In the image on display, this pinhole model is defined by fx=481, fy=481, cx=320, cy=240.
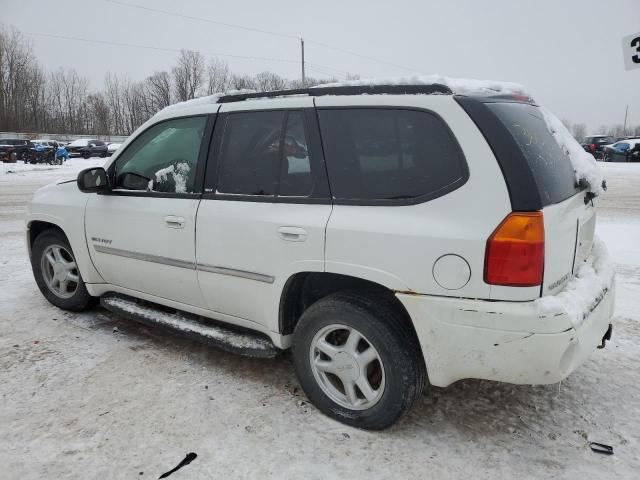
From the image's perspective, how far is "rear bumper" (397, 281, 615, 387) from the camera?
2180mm

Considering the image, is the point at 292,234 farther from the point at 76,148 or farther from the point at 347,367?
the point at 76,148

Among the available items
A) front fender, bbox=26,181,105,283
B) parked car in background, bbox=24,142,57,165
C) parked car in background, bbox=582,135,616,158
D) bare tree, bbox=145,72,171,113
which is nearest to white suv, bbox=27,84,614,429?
front fender, bbox=26,181,105,283

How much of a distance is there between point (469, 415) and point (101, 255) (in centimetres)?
294

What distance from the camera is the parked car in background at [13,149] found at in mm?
28328

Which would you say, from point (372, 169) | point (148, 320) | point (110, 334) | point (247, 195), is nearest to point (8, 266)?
point (110, 334)

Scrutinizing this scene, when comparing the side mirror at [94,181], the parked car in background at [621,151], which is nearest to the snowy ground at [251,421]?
the side mirror at [94,181]

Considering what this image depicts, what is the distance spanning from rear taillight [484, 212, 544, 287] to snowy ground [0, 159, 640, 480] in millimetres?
981

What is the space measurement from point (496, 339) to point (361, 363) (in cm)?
75

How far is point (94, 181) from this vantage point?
3652 mm

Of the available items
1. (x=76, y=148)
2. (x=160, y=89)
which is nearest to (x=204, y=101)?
(x=76, y=148)

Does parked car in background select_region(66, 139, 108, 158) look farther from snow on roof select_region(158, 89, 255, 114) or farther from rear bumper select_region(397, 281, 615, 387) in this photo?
rear bumper select_region(397, 281, 615, 387)

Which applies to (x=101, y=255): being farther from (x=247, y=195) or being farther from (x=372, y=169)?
(x=372, y=169)

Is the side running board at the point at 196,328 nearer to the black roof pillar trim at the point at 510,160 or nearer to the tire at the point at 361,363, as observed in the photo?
the tire at the point at 361,363

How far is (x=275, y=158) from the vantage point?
9.61 ft
